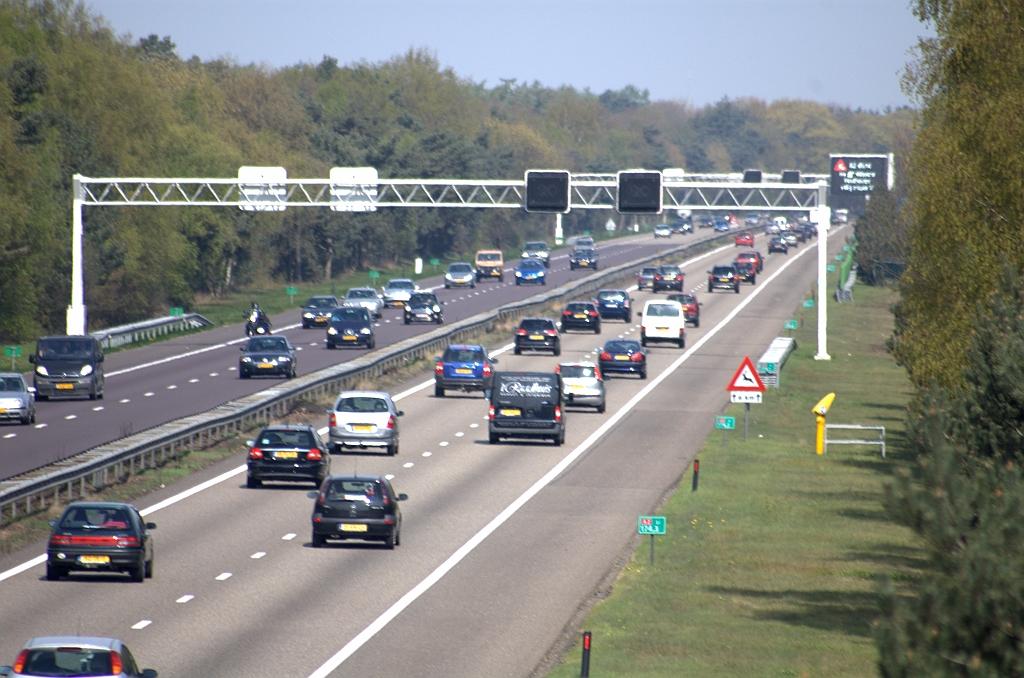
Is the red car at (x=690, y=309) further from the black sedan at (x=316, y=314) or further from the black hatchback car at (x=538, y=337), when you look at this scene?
the black sedan at (x=316, y=314)

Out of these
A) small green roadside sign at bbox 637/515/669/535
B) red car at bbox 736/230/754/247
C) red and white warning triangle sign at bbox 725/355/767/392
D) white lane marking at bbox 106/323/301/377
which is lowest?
white lane marking at bbox 106/323/301/377

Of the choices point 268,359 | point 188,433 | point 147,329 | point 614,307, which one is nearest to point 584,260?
point 614,307

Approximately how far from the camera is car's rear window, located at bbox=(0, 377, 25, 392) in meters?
41.0

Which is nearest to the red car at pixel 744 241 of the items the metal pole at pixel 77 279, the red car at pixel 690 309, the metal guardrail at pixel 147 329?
the red car at pixel 690 309

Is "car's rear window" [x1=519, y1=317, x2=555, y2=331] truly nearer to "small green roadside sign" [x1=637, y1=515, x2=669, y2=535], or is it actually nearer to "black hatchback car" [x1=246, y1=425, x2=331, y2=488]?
"black hatchback car" [x1=246, y1=425, x2=331, y2=488]

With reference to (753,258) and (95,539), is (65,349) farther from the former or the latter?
(753,258)

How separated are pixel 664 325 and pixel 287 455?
34.4 metres

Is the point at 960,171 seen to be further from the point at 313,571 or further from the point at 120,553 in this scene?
the point at 120,553

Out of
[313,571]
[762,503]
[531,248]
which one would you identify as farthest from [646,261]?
[313,571]

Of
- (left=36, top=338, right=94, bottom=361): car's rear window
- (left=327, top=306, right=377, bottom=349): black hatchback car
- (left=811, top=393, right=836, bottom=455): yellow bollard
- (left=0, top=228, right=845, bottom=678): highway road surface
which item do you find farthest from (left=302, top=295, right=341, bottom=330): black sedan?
(left=811, top=393, right=836, bottom=455): yellow bollard

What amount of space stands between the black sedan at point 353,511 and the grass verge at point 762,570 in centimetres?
431

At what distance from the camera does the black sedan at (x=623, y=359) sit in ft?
181

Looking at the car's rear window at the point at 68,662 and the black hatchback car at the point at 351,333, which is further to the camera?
the black hatchback car at the point at 351,333

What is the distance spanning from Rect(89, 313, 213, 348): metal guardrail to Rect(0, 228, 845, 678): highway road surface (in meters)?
23.6
